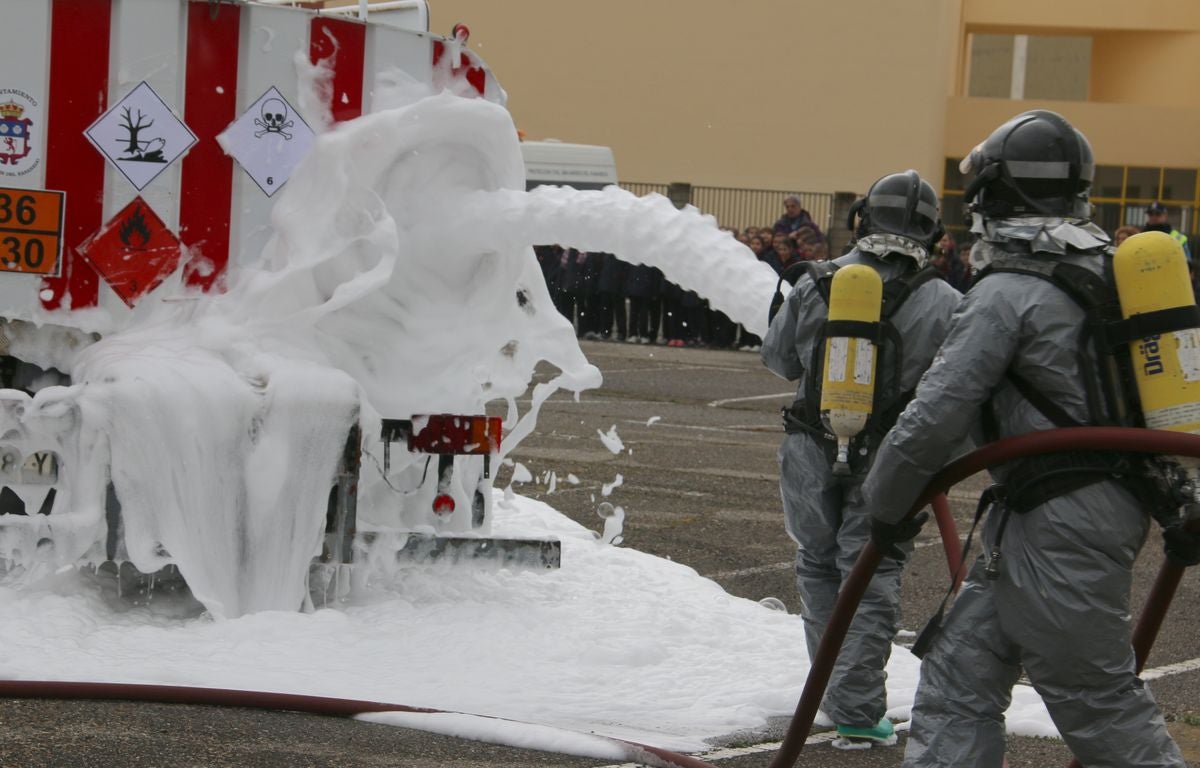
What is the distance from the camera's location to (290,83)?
6.05 metres

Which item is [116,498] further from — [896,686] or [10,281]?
[896,686]

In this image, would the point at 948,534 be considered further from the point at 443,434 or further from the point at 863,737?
the point at 443,434

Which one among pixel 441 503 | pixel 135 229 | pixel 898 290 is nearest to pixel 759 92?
pixel 441 503

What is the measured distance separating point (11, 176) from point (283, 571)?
162 centimetres

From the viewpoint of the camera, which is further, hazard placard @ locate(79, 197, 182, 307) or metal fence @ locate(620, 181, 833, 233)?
metal fence @ locate(620, 181, 833, 233)

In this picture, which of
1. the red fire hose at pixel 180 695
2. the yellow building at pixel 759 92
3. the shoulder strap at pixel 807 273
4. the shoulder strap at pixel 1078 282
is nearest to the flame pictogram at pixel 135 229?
the red fire hose at pixel 180 695

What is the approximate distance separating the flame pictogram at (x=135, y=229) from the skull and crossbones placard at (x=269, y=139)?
0.38 meters

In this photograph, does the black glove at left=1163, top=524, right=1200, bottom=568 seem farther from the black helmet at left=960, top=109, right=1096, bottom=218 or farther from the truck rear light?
the truck rear light

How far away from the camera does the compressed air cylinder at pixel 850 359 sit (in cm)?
441

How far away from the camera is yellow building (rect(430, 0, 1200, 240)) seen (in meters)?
32.4

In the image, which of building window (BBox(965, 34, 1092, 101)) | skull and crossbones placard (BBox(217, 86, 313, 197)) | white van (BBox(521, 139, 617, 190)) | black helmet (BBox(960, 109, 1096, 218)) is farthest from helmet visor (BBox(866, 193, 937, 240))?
building window (BBox(965, 34, 1092, 101))

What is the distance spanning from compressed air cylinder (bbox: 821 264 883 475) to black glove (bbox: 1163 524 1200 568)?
93 cm

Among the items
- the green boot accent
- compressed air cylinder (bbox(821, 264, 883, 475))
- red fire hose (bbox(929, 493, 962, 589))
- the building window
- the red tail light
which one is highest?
the building window

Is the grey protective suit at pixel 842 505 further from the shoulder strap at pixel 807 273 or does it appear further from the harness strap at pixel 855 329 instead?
the harness strap at pixel 855 329
